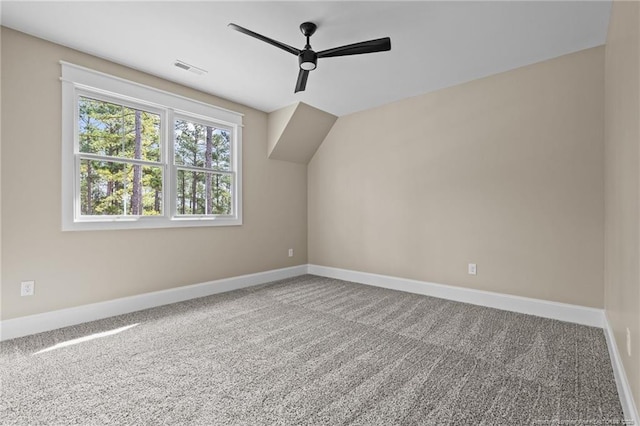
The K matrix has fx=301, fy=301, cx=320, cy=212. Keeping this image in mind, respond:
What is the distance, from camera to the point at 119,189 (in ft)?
10.6

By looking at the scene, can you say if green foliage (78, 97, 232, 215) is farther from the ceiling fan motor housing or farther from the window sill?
the ceiling fan motor housing

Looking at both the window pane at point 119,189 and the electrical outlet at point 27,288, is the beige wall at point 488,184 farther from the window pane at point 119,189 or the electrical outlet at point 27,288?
the electrical outlet at point 27,288

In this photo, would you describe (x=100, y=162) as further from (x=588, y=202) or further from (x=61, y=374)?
(x=588, y=202)

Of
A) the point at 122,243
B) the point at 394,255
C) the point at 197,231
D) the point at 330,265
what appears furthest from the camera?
the point at 330,265

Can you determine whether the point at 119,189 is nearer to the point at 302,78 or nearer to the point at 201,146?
the point at 201,146

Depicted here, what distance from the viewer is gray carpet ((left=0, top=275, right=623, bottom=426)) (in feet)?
5.27

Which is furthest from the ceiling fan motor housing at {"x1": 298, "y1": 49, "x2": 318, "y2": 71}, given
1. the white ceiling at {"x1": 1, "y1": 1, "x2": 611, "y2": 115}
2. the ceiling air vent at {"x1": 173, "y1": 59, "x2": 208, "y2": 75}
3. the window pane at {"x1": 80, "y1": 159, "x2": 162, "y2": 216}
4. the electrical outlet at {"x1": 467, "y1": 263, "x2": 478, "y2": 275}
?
the electrical outlet at {"x1": 467, "y1": 263, "x2": 478, "y2": 275}

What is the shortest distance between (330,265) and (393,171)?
1.86 meters

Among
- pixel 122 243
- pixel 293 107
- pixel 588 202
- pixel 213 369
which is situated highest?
pixel 293 107

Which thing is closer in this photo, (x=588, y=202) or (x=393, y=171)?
(x=588, y=202)

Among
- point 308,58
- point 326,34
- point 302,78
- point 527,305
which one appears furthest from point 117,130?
point 527,305

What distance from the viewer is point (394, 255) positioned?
4.23 m

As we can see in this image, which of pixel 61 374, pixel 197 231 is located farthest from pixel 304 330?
pixel 197 231

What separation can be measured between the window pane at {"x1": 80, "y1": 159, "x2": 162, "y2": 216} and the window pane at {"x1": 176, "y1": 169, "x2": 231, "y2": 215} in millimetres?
282
